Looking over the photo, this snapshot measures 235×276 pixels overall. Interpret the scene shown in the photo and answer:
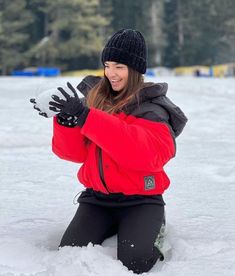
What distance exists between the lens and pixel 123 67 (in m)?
2.85

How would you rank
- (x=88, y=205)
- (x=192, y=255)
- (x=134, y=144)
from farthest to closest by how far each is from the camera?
(x=88, y=205), (x=192, y=255), (x=134, y=144)

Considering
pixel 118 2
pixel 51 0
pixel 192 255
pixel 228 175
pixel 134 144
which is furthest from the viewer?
pixel 118 2

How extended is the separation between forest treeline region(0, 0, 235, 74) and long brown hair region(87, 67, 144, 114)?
30.7m

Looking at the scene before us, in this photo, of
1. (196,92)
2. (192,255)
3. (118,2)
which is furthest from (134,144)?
(118,2)

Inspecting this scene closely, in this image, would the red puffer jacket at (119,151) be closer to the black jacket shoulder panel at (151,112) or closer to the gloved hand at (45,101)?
the black jacket shoulder panel at (151,112)

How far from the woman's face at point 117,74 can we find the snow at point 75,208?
39cm

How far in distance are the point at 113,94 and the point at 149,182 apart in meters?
0.56

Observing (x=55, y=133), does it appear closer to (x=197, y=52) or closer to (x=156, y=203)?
(x=156, y=203)

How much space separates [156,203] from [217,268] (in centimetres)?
51

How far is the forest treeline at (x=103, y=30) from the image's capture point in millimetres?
33531

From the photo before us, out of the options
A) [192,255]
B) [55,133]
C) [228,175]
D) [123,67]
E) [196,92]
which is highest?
[123,67]

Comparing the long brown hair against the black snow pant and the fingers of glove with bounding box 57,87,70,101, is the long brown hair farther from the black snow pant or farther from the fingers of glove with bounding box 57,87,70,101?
the black snow pant

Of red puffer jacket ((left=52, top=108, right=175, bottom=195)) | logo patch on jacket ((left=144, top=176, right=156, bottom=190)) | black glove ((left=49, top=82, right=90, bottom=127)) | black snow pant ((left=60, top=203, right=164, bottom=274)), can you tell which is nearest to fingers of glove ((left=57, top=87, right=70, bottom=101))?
black glove ((left=49, top=82, right=90, bottom=127))

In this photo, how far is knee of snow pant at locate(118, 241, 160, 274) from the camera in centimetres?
265
